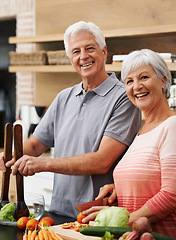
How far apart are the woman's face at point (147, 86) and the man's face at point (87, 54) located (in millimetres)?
467

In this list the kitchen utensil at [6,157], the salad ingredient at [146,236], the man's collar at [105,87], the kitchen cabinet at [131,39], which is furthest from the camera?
the kitchen cabinet at [131,39]

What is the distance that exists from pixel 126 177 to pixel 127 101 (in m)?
0.52

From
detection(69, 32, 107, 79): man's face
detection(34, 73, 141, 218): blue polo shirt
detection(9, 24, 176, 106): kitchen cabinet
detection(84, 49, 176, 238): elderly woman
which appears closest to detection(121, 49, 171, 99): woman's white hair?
detection(84, 49, 176, 238): elderly woman

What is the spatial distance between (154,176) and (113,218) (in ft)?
0.79

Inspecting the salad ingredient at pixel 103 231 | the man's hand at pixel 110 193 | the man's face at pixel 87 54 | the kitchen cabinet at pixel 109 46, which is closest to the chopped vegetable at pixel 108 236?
the salad ingredient at pixel 103 231

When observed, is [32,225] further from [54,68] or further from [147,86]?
[54,68]

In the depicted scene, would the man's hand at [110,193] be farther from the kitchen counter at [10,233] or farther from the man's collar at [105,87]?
the man's collar at [105,87]

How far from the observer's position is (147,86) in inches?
65.6

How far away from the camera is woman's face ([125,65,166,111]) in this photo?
5.46 ft

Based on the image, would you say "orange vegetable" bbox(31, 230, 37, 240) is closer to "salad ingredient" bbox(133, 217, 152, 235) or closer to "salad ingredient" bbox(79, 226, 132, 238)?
"salad ingredient" bbox(79, 226, 132, 238)

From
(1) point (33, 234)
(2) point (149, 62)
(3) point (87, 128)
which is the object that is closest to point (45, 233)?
(1) point (33, 234)

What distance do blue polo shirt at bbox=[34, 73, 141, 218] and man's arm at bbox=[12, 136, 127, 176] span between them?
47 millimetres

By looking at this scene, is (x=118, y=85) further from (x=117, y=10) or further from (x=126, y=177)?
(x=117, y=10)

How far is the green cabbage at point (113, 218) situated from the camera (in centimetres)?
144
